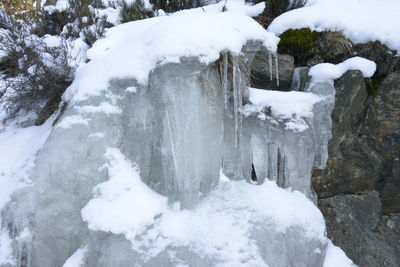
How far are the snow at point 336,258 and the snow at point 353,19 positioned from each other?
2.04 m

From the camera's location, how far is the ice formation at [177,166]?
2.47 meters

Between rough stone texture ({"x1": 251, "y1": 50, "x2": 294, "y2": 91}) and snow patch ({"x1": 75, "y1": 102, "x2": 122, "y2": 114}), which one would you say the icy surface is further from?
rough stone texture ({"x1": 251, "y1": 50, "x2": 294, "y2": 91})

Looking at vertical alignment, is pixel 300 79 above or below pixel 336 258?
above

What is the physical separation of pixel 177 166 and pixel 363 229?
2.18 meters

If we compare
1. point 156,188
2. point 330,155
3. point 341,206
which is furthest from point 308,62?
point 156,188

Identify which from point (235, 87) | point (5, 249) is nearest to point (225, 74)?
point (235, 87)

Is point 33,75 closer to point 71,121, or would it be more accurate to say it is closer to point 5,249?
point 71,121

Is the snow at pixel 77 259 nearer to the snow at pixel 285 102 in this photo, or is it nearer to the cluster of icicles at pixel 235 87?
the cluster of icicles at pixel 235 87

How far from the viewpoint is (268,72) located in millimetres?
3383

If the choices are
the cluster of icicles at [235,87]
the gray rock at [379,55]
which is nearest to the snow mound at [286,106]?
the cluster of icicles at [235,87]

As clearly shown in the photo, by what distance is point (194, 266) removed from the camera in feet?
7.93

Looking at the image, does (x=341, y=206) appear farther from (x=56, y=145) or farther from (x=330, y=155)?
(x=56, y=145)

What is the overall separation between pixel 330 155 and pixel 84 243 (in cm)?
246

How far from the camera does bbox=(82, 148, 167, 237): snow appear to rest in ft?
8.12
